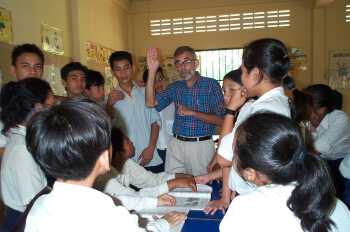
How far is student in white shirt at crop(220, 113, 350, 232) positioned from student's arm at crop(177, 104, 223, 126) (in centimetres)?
148

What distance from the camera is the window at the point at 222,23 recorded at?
17.7ft

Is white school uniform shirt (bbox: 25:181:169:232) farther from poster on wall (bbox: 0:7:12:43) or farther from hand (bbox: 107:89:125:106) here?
poster on wall (bbox: 0:7:12:43)

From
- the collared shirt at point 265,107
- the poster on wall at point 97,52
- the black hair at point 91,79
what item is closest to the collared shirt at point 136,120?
the black hair at point 91,79

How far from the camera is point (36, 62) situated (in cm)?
222

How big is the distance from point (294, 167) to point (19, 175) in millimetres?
1097

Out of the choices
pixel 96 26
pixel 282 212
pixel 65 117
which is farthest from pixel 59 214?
pixel 96 26

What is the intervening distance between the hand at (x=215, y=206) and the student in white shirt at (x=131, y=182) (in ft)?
0.66

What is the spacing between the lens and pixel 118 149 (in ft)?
5.94

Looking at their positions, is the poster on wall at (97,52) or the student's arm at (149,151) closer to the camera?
the student's arm at (149,151)

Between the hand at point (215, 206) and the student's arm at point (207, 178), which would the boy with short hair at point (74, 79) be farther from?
the hand at point (215, 206)

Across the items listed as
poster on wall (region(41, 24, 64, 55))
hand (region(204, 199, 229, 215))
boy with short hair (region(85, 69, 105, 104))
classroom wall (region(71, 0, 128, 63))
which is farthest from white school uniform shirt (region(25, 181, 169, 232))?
classroom wall (region(71, 0, 128, 63))

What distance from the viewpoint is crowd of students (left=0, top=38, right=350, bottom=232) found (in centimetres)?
81

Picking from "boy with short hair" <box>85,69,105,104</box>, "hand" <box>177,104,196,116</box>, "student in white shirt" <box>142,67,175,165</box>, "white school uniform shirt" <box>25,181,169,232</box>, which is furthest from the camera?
"student in white shirt" <box>142,67,175,165</box>

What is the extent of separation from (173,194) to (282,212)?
2.98 feet
